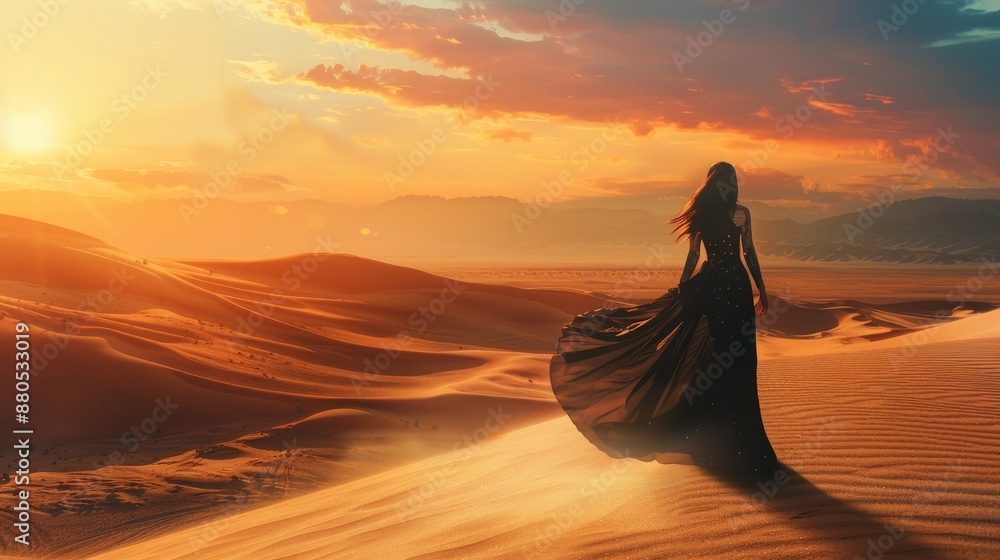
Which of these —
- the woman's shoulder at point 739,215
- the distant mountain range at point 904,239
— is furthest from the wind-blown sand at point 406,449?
the distant mountain range at point 904,239

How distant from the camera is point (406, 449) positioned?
11.5m

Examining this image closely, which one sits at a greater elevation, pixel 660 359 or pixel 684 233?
pixel 684 233

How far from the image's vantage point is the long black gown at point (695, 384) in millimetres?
4566

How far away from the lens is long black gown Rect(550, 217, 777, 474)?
15.0ft

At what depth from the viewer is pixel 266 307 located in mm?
24359

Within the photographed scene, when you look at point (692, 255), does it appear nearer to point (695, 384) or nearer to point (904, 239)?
point (695, 384)

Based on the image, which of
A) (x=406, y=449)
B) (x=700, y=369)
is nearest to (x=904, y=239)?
(x=406, y=449)

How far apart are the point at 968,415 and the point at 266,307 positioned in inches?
857

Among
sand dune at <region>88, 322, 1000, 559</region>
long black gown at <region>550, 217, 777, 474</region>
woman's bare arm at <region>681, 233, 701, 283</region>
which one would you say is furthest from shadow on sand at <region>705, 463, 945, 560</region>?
woman's bare arm at <region>681, 233, 701, 283</region>

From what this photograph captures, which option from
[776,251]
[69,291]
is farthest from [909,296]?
[776,251]

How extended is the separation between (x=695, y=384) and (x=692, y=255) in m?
0.98

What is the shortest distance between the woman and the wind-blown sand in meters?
0.25

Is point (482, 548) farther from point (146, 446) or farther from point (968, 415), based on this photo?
point (146, 446)

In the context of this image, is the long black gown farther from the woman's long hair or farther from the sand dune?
the sand dune
